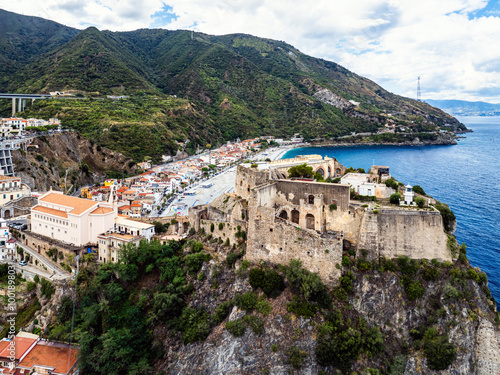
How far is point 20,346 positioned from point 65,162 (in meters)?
38.2

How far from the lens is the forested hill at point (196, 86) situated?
110 meters

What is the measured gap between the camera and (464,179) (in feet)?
242

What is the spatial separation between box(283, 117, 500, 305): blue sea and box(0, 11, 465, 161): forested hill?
30.6 m

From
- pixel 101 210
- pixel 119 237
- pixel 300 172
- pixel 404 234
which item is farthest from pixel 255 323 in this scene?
pixel 101 210

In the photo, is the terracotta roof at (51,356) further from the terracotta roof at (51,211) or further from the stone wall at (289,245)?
the stone wall at (289,245)

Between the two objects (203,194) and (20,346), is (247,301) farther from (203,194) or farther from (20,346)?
(203,194)

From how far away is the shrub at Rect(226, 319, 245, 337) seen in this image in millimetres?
22203

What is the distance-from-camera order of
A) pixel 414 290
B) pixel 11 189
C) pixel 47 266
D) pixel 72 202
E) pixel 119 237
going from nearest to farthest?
pixel 414 290
pixel 119 237
pixel 47 266
pixel 72 202
pixel 11 189

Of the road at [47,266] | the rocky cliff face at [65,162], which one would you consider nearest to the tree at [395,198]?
the road at [47,266]

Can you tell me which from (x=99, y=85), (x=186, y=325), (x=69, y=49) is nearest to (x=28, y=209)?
(x=186, y=325)

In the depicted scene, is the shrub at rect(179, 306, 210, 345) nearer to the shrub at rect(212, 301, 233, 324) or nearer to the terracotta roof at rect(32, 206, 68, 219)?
the shrub at rect(212, 301, 233, 324)

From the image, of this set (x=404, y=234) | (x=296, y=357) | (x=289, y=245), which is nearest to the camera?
(x=296, y=357)

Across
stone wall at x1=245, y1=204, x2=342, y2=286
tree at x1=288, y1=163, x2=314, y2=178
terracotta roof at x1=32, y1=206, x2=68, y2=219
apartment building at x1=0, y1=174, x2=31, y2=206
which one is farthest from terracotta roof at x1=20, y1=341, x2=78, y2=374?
tree at x1=288, y1=163, x2=314, y2=178

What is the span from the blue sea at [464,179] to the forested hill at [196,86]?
100ft
